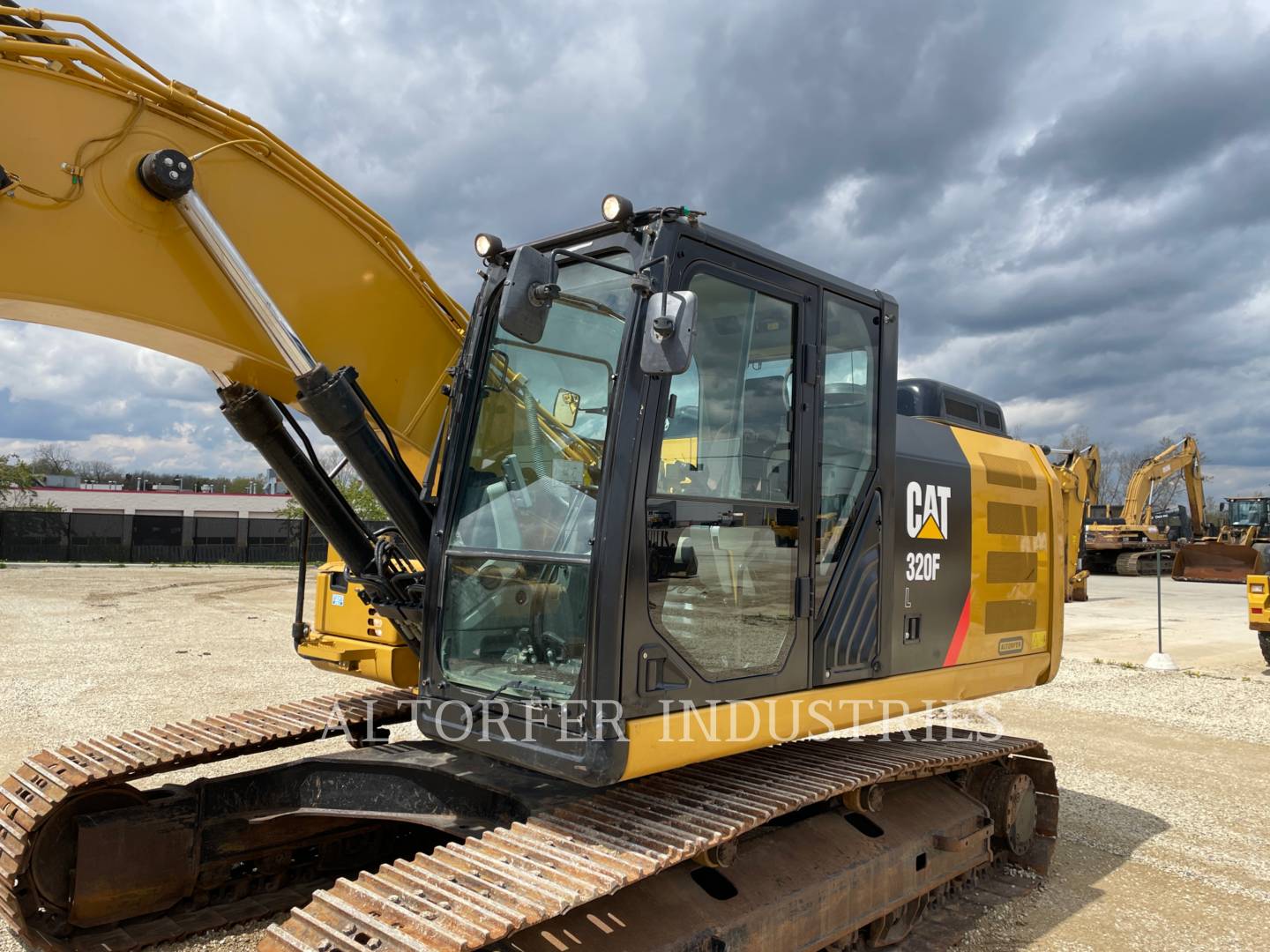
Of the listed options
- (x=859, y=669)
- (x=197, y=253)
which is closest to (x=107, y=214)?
(x=197, y=253)

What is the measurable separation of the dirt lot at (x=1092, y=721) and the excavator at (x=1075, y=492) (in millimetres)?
1637

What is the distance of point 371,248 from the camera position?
4.30 m

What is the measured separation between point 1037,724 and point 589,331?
24.6ft

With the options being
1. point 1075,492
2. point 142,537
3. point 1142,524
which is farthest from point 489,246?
point 142,537

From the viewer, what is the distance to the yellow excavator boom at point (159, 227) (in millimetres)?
3219

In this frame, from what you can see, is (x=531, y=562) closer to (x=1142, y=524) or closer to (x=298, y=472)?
(x=298, y=472)

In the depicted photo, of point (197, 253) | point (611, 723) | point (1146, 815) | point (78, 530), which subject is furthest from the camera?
point (78, 530)

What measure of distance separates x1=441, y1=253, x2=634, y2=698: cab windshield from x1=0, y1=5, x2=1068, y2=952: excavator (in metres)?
0.01

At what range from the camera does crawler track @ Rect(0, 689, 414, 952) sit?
12.6 feet

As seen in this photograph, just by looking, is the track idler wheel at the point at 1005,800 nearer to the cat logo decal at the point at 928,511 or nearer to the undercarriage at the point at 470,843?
the undercarriage at the point at 470,843

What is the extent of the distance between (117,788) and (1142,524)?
1309 inches

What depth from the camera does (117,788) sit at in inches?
166

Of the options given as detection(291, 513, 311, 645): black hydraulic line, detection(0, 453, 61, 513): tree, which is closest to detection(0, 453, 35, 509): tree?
→ detection(0, 453, 61, 513): tree

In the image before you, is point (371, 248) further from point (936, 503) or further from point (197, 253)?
point (936, 503)
